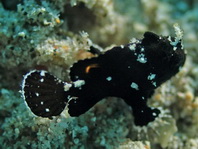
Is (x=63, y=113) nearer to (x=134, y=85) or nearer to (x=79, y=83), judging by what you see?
(x=79, y=83)

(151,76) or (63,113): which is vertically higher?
(151,76)

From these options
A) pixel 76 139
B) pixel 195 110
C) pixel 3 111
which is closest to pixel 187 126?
pixel 195 110

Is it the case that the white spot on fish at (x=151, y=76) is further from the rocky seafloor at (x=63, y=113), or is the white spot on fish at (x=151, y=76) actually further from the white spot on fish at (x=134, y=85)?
the rocky seafloor at (x=63, y=113)

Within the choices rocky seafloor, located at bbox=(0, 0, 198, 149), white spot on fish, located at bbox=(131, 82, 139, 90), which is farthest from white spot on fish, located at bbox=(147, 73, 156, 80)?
rocky seafloor, located at bbox=(0, 0, 198, 149)

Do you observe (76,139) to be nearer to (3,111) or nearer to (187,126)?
(3,111)

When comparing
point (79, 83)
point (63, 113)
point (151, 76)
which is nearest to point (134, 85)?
point (151, 76)

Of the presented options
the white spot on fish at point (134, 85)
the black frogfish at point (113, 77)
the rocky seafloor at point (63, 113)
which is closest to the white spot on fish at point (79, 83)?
the black frogfish at point (113, 77)

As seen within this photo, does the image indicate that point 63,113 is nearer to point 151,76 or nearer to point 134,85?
point 134,85
